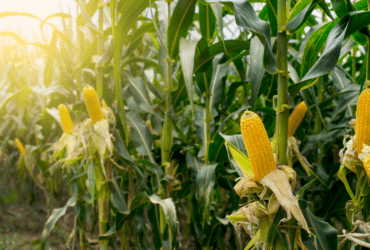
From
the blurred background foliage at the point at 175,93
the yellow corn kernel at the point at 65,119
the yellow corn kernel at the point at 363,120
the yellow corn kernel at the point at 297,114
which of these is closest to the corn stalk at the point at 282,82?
the blurred background foliage at the point at 175,93

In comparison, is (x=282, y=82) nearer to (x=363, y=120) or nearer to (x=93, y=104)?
(x=363, y=120)

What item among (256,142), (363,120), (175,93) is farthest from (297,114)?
(175,93)

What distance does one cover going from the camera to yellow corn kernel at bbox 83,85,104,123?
1.07 metres

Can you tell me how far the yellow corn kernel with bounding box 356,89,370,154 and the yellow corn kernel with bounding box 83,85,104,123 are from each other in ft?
3.04

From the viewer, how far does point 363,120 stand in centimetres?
71

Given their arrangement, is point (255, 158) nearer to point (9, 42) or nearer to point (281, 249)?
point (281, 249)

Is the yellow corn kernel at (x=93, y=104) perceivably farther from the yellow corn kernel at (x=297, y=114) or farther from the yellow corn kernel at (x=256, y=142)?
the yellow corn kernel at (x=297, y=114)

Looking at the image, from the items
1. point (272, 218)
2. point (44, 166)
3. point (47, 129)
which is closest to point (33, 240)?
point (44, 166)

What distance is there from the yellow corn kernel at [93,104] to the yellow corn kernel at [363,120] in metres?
0.93

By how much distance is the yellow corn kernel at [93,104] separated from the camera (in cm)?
107

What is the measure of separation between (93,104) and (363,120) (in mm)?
950

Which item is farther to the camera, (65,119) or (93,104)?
(65,119)

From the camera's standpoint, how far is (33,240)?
223 cm

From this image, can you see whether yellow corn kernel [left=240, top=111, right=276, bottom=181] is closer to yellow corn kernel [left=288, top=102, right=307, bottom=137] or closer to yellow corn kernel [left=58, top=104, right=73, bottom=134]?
yellow corn kernel [left=288, top=102, right=307, bottom=137]
